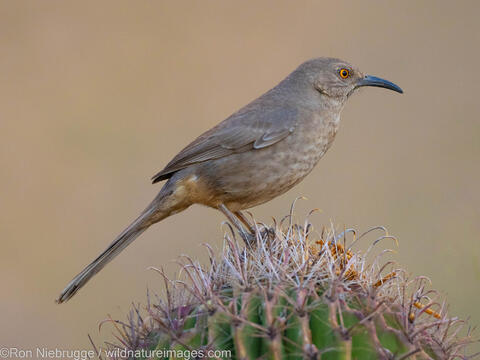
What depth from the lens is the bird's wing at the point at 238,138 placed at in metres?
5.49

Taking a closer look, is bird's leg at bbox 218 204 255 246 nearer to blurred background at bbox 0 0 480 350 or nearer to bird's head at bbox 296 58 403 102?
bird's head at bbox 296 58 403 102

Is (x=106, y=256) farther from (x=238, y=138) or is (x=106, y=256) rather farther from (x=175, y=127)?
(x=175, y=127)

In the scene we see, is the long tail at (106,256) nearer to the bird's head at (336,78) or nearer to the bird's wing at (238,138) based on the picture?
the bird's wing at (238,138)

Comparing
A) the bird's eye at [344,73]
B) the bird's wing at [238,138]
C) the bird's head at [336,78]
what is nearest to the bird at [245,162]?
the bird's wing at [238,138]

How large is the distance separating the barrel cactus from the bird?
1712 millimetres

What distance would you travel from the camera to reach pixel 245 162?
5.42 metres

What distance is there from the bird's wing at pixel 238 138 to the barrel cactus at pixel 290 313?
6.56ft

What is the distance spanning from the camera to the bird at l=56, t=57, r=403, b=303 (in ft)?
17.5

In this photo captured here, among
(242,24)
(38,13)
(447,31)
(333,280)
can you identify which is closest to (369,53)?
(447,31)

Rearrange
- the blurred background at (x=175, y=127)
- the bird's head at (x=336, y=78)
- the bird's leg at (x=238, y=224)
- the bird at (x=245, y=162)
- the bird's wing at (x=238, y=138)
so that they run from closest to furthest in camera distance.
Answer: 1. the bird's leg at (x=238, y=224)
2. the bird at (x=245, y=162)
3. the bird's wing at (x=238, y=138)
4. the bird's head at (x=336, y=78)
5. the blurred background at (x=175, y=127)

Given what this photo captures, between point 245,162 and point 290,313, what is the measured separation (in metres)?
2.56

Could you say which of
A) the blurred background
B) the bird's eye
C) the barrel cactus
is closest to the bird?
the bird's eye

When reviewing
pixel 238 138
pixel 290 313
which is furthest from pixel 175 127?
pixel 290 313

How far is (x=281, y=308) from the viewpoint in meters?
2.98
